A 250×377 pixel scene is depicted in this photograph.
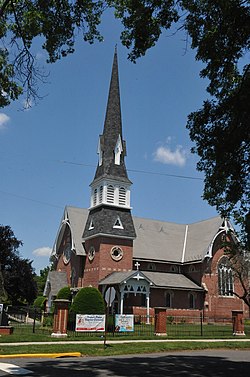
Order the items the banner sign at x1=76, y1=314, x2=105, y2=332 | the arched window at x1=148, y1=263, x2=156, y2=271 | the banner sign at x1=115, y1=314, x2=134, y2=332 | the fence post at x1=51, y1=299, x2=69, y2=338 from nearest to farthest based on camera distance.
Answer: the fence post at x1=51, y1=299, x2=69, y2=338 < the banner sign at x1=76, y1=314, x2=105, y2=332 < the banner sign at x1=115, y1=314, x2=134, y2=332 < the arched window at x1=148, y1=263, x2=156, y2=271

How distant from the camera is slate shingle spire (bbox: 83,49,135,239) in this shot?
39906 mm

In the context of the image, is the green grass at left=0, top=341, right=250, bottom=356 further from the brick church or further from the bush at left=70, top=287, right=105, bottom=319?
the brick church

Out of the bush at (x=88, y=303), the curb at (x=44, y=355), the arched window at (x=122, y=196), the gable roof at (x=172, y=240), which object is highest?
the arched window at (x=122, y=196)

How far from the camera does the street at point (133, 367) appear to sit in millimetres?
11211

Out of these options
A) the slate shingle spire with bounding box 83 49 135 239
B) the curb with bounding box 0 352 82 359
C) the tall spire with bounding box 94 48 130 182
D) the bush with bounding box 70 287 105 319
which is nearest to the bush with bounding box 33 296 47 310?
the slate shingle spire with bounding box 83 49 135 239

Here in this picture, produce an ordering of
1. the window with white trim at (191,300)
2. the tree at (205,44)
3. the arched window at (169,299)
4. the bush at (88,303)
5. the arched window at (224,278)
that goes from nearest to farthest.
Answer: the tree at (205,44) → the bush at (88,303) → the arched window at (169,299) → the window with white trim at (191,300) → the arched window at (224,278)

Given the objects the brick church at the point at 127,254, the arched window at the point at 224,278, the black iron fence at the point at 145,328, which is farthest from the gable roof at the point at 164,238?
the black iron fence at the point at 145,328

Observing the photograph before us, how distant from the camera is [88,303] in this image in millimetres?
28953

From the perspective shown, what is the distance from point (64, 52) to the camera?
36.6 ft

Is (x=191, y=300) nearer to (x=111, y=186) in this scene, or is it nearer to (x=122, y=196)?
(x=122, y=196)

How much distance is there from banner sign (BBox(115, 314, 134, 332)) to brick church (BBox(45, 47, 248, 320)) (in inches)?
385

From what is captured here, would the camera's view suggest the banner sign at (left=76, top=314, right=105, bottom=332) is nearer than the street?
No

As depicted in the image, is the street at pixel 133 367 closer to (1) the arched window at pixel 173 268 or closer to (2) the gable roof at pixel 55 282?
(2) the gable roof at pixel 55 282

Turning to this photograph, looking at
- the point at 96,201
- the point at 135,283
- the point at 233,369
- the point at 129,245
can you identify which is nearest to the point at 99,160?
the point at 96,201
